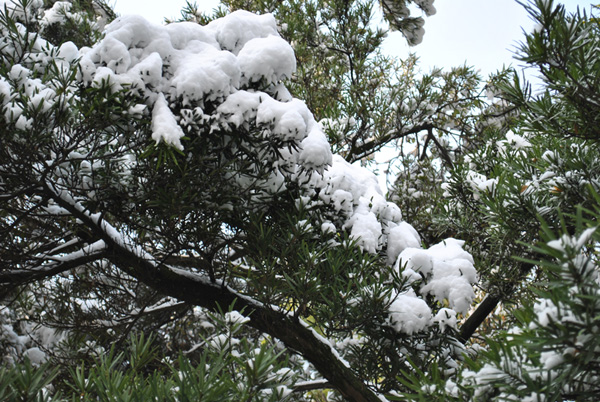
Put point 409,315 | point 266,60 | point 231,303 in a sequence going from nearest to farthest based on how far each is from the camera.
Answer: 1. point 266,60
2. point 409,315
3. point 231,303

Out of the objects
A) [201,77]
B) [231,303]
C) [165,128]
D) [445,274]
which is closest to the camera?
[165,128]

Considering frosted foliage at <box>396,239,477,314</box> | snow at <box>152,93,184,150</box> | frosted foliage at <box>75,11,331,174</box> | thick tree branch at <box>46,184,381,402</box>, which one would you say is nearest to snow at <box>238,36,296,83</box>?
frosted foliage at <box>75,11,331,174</box>

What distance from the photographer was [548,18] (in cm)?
117

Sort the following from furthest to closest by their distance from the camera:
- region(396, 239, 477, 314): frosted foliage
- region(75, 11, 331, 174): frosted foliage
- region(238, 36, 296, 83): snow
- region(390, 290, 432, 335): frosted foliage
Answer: region(396, 239, 477, 314): frosted foliage
region(390, 290, 432, 335): frosted foliage
region(238, 36, 296, 83): snow
region(75, 11, 331, 174): frosted foliage

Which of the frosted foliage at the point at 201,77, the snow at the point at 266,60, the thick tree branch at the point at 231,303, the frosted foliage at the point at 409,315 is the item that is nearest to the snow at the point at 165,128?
the frosted foliage at the point at 201,77

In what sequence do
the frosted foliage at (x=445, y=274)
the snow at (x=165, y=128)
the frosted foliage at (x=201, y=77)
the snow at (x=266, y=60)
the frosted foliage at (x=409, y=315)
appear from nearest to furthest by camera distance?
the snow at (x=165, y=128) < the frosted foliage at (x=201, y=77) < the snow at (x=266, y=60) < the frosted foliage at (x=409, y=315) < the frosted foliage at (x=445, y=274)

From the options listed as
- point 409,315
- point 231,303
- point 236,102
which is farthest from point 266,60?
point 409,315

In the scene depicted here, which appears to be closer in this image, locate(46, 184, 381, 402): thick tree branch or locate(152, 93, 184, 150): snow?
locate(152, 93, 184, 150): snow

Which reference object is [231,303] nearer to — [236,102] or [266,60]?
[236,102]

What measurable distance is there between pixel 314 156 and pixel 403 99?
246 cm

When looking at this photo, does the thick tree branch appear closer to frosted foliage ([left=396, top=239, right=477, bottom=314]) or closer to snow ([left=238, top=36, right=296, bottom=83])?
frosted foliage ([left=396, top=239, right=477, bottom=314])

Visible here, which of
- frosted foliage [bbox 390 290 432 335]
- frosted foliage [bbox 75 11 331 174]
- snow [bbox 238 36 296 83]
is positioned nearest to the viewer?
frosted foliage [bbox 75 11 331 174]

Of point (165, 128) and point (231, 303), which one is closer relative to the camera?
point (165, 128)

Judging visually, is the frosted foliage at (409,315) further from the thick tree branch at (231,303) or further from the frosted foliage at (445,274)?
the thick tree branch at (231,303)
